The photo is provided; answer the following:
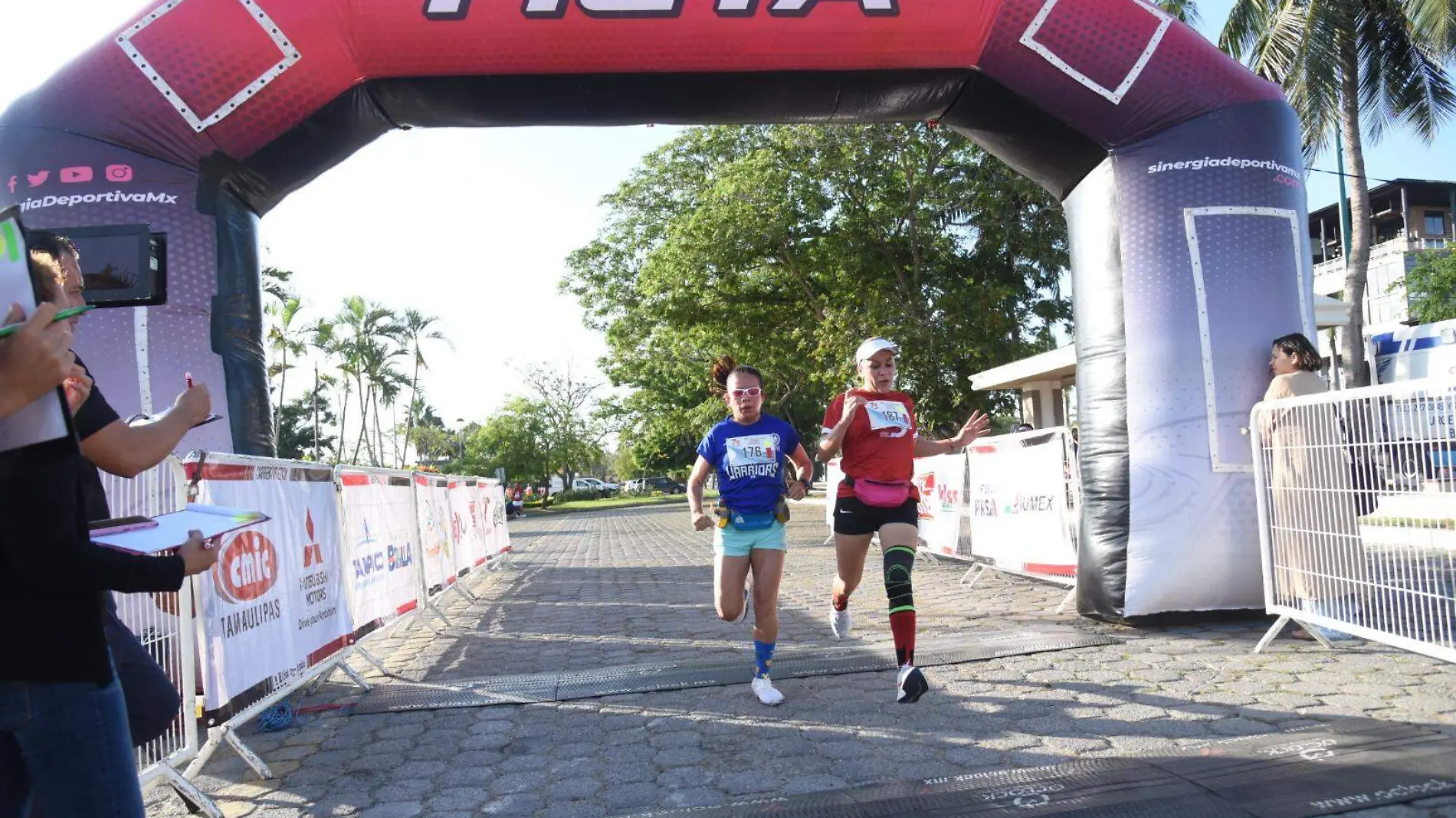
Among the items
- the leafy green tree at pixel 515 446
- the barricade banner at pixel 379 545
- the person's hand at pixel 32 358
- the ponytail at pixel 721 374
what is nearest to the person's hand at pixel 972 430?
the ponytail at pixel 721 374

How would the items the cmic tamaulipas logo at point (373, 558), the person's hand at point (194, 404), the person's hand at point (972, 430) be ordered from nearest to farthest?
the person's hand at point (194, 404)
the person's hand at point (972, 430)
the cmic tamaulipas logo at point (373, 558)

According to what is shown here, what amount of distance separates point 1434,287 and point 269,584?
3527cm

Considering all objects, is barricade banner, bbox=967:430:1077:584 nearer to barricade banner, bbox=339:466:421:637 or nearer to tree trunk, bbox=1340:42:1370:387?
barricade banner, bbox=339:466:421:637

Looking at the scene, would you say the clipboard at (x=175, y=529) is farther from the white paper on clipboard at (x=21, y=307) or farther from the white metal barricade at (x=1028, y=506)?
the white metal barricade at (x=1028, y=506)

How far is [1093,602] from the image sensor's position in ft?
22.5

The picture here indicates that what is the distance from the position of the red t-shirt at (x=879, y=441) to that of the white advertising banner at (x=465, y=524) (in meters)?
6.24

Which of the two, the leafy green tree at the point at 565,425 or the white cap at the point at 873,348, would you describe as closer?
the white cap at the point at 873,348

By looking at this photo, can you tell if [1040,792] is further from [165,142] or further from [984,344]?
[984,344]

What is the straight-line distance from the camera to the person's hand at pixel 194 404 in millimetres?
2451

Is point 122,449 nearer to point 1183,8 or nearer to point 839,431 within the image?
point 839,431

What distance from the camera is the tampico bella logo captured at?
427 centimetres

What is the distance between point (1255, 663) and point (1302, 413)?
4.79 ft

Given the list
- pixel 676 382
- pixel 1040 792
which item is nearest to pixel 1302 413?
pixel 1040 792

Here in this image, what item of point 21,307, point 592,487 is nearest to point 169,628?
point 21,307
